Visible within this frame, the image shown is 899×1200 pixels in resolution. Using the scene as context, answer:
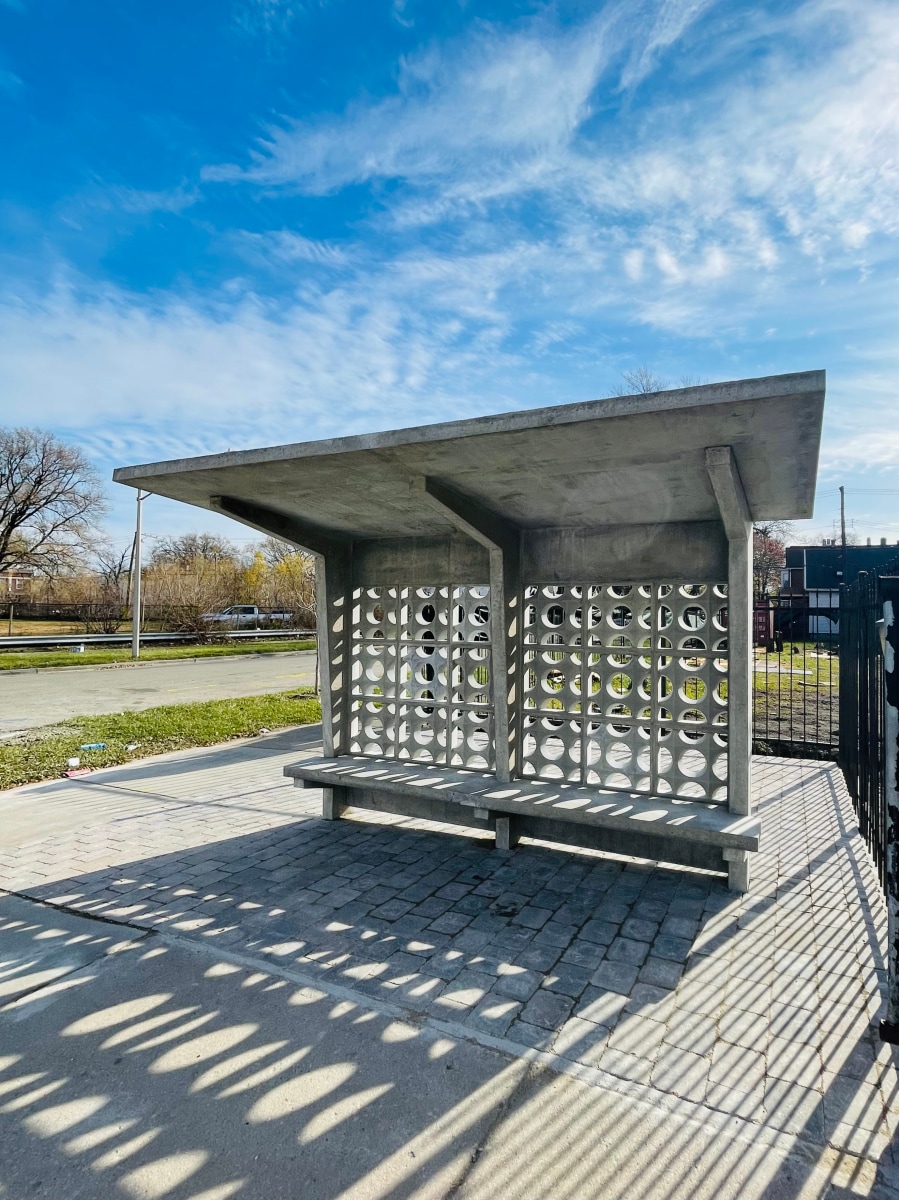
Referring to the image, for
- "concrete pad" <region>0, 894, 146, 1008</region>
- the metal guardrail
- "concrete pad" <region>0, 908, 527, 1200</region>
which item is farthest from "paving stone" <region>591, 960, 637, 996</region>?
the metal guardrail

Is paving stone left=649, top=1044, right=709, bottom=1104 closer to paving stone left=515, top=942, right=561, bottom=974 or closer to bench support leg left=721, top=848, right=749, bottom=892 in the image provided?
paving stone left=515, top=942, right=561, bottom=974

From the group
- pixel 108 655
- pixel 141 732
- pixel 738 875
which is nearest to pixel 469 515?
pixel 738 875

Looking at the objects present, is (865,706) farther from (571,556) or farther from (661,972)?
(661,972)

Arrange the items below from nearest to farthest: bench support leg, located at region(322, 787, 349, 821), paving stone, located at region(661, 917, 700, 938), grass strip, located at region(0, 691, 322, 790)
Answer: paving stone, located at region(661, 917, 700, 938) < bench support leg, located at region(322, 787, 349, 821) < grass strip, located at region(0, 691, 322, 790)

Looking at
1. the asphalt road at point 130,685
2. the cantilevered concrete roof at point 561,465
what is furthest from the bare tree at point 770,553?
the cantilevered concrete roof at point 561,465

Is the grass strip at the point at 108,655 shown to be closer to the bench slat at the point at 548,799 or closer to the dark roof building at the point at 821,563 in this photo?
the bench slat at the point at 548,799

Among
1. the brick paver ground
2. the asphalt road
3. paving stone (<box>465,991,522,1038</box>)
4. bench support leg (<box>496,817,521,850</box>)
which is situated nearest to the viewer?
the brick paver ground

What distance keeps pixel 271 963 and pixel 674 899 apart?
90.1 inches

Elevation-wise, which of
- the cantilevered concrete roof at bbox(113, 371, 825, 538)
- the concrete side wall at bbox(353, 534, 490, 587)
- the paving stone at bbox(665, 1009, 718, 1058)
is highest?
the cantilevered concrete roof at bbox(113, 371, 825, 538)

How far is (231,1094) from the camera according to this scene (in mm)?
2248

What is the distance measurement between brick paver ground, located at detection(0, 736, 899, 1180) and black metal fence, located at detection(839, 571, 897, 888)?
15.1 inches

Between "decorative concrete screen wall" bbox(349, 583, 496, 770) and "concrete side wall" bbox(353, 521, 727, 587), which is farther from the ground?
"concrete side wall" bbox(353, 521, 727, 587)

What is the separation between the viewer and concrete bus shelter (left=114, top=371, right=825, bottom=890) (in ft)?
10.2

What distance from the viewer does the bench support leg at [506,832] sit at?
15.1ft
